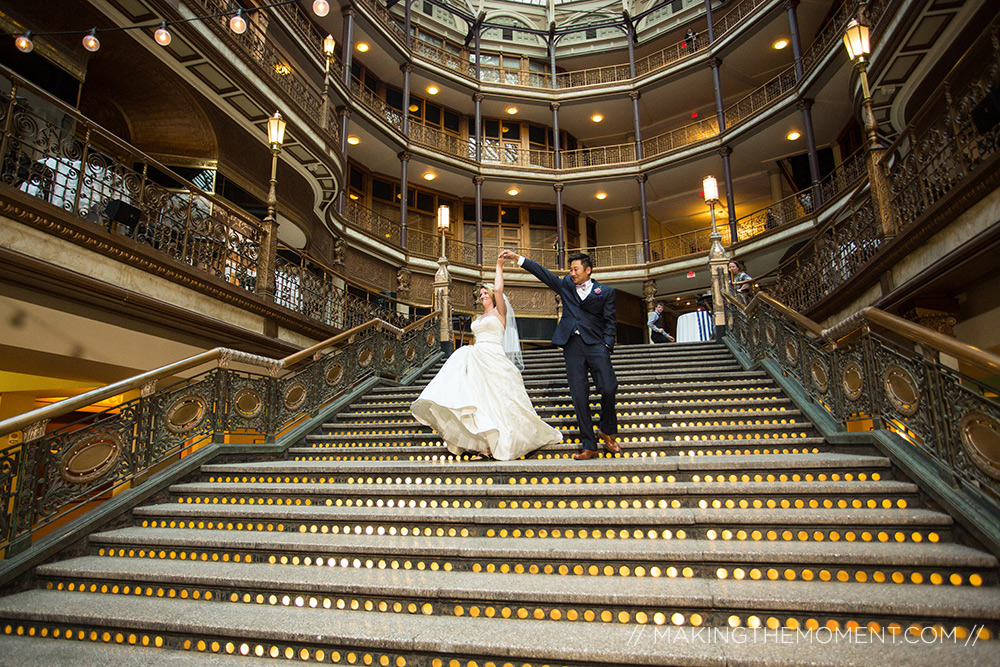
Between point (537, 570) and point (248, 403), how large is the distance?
3.68 metres

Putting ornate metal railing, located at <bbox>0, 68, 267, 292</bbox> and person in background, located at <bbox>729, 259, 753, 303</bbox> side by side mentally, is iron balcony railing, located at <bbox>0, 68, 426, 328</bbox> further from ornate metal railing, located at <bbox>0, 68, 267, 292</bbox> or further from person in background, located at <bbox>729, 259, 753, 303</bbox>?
person in background, located at <bbox>729, 259, 753, 303</bbox>

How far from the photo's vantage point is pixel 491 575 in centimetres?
274

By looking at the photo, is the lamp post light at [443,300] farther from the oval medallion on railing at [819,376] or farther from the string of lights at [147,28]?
the oval medallion on railing at [819,376]

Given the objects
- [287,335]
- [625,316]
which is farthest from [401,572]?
[625,316]

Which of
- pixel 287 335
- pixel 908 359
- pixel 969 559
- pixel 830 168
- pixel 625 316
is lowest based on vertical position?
pixel 969 559

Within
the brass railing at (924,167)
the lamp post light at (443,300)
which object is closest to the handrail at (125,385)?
the lamp post light at (443,300)

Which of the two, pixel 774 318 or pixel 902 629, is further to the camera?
pixel 774 318

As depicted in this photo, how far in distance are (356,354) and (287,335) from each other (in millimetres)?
1871

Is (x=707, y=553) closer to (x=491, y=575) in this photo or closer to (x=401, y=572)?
(x=491, y=575)

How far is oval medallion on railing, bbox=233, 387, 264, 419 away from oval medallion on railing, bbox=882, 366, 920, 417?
17.7 ft

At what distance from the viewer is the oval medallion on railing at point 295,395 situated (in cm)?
557

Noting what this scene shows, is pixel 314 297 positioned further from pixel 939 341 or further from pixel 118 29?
pixel 939 341

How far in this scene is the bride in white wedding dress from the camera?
437 cm

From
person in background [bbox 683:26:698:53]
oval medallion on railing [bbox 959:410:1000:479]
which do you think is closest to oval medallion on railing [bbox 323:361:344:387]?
oval medallion on railing [bbox 959:410:1000:479]
